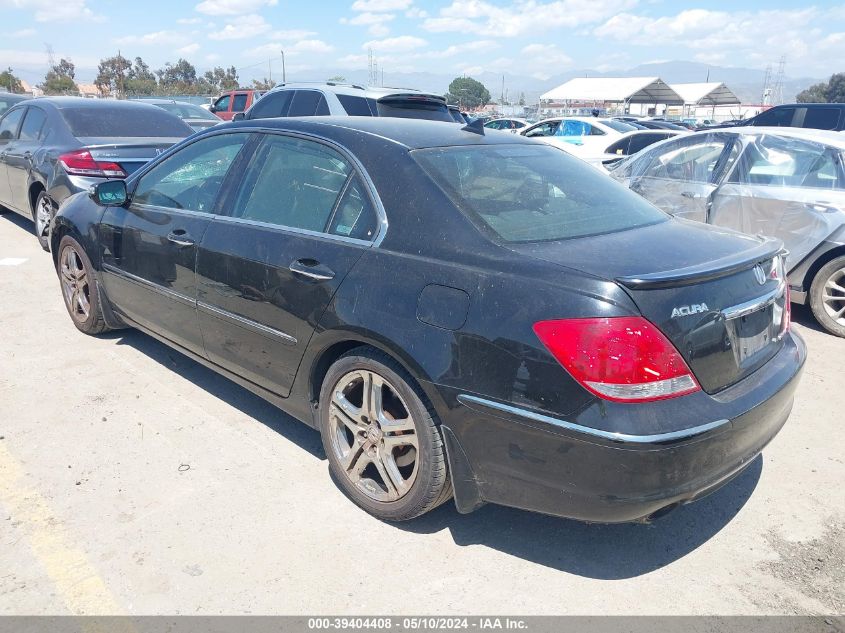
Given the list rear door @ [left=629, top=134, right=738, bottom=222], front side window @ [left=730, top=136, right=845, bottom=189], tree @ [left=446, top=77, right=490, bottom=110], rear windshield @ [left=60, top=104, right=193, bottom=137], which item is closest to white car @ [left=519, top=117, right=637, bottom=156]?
rear door @ [left=629, top=134, right=738, bottom=222]

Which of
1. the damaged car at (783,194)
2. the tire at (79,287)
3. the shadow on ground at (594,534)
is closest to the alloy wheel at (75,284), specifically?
the tire at (79,287)

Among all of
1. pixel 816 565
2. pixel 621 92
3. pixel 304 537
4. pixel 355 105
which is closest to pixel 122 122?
pixel 355 105

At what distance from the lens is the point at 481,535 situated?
9.58ft

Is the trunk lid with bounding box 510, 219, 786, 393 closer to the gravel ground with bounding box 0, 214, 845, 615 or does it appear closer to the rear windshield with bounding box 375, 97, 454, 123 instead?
the gravel ground with bounding box 0, 214, 845, 615

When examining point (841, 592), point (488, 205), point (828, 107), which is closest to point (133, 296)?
point (488, 205)

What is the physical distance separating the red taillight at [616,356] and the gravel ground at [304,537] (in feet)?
2.85

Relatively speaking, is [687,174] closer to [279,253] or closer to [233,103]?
[279,253]

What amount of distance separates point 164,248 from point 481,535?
2430 mm

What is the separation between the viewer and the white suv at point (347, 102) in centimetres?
807

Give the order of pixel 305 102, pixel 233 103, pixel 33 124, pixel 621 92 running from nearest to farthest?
pixel 33 124 < pixel 305 102 < pixel 233 103 < pixel 621 92

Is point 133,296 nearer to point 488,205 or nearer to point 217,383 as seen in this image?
point 217,383

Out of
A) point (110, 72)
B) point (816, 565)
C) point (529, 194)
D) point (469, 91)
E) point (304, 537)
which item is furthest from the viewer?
point (469, 91)

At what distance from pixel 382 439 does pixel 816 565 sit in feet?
6.03

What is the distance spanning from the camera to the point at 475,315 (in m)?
2.45
